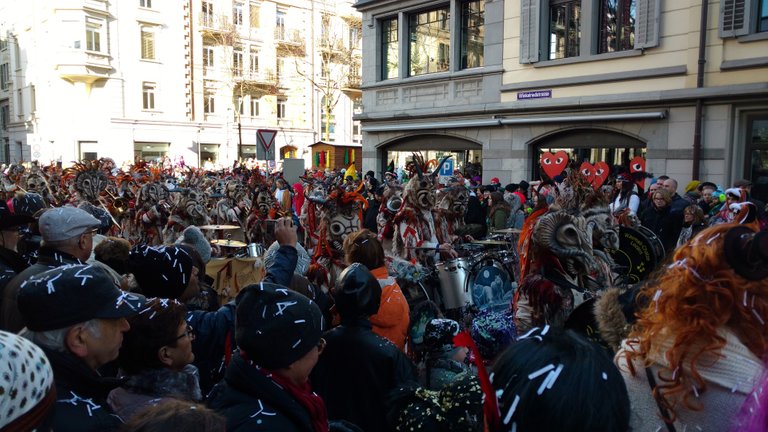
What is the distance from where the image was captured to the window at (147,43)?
36.4m

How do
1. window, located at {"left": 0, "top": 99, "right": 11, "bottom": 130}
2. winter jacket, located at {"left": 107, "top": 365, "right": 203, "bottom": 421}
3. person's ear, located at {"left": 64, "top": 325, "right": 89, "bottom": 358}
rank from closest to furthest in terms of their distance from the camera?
person's ear, located at {"left": 64, "top": 325, "right": 89, "bottom": 358} < winter jacket, located at {"left": 107, "top": 365, "right": 203, "bottom": 421} < window, located at {"left": 0, "top": 99, "right": 11, "bottom": 130}

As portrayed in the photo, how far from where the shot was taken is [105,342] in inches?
82.1

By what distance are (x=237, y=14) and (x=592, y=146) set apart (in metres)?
32.5

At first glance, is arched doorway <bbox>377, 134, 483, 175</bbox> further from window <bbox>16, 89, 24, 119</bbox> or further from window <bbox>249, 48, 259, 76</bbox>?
window <bbox>16, 89, 24, 119</bbox>

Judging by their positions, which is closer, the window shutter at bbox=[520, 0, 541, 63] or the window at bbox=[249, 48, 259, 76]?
the window shutter at bbox=[520, 0, 541, 63]

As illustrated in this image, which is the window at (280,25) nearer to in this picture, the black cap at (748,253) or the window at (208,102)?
the window at (208,102)

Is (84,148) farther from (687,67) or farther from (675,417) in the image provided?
(675,417)

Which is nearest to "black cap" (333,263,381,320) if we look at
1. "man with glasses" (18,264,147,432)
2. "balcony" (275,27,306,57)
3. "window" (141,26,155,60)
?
"man with glasses" (18,264,147,432)

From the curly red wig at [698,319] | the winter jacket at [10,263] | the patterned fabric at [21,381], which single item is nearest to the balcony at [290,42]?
the winter jacket at [10,263]

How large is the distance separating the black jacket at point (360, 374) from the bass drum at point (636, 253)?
2.46 metres

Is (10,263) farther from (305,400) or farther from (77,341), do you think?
(305,400)

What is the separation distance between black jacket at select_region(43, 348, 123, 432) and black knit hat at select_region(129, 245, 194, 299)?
1.01 m

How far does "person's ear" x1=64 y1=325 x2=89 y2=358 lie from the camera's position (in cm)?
200

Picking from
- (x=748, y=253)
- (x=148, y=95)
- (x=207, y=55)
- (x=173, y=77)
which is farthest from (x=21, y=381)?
(x=207, y=55)
